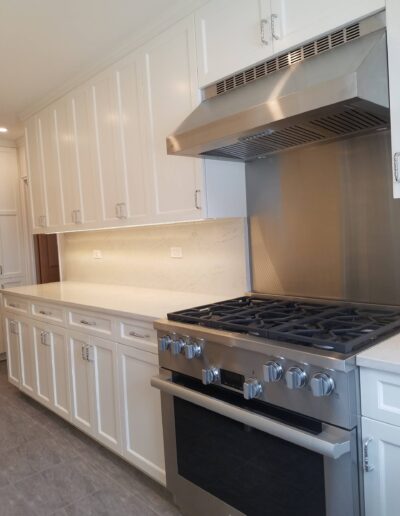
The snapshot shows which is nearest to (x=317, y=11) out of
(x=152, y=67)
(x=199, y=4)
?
(x=199, y=4)

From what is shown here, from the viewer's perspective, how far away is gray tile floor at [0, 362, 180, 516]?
2.03 metres

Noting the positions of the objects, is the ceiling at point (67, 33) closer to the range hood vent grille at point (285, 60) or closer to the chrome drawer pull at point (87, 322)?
the range hood vent grille at point (285, 60)

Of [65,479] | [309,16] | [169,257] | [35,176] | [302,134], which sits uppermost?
[309,16]

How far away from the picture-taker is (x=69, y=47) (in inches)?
95.0

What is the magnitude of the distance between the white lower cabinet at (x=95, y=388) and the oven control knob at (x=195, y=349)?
0.75 m

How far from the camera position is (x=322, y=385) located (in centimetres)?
120

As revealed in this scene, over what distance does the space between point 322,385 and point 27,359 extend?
2.69 metres

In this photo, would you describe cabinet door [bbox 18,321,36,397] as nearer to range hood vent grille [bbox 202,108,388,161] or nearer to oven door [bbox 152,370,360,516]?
oven door [bbox 152,370,360,516]

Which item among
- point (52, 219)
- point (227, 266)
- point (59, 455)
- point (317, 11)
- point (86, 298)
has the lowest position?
point (59, 455)

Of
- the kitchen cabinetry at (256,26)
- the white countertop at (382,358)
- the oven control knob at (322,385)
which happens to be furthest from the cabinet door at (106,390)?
the kitchen cabinetry at (256,26)

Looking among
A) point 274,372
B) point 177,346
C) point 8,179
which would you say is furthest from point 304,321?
point 8,179

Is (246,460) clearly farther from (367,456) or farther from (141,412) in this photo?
(141,412)

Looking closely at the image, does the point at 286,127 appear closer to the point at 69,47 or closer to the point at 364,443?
the point at 364,443

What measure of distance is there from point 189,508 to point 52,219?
95.1 inches
